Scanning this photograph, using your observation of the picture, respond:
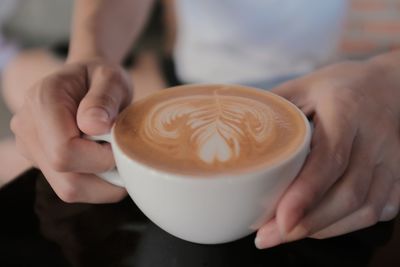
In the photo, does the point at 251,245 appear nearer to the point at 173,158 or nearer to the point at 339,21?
the point at 173,158

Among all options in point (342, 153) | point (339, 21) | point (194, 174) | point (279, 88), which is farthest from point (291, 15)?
point (194, 174)

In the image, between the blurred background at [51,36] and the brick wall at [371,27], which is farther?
the brick wall at [371,27]

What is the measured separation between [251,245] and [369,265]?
0.11 m

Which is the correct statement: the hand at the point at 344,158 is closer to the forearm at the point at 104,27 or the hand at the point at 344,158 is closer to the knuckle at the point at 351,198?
the knuckle at the point at 351,198

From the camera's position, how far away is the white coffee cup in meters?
0.37

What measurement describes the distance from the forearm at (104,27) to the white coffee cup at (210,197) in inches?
12.5

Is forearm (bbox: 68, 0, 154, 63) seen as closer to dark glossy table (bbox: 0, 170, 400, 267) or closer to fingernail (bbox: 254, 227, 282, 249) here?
dark glossy table (bbox: 0, 170, 400, 267)

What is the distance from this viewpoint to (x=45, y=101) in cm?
51

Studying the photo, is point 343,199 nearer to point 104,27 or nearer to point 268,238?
point 268,238

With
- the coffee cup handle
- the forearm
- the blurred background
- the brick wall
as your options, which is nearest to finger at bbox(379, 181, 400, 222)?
the coffee cup handle

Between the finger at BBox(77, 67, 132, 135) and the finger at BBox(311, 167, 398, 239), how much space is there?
0.23m

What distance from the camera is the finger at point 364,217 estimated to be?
1.50 ft

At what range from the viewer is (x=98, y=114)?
45 centimetres

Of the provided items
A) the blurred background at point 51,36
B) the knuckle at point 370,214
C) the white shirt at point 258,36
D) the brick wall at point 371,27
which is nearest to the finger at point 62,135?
the knuckle at point 370,214
